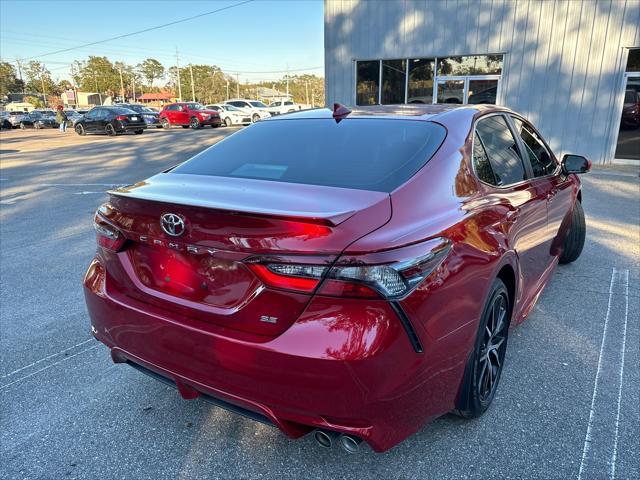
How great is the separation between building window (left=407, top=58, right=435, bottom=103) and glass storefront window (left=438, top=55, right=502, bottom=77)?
0.35 meters

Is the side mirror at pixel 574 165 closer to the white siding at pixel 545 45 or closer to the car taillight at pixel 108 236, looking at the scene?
the car taillight at pixel 108 236

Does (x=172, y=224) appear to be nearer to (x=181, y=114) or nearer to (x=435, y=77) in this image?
(x=435, y=77)

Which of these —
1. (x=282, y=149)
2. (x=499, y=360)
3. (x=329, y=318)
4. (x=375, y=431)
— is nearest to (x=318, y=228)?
(x=329, y=318)

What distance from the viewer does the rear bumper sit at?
1685 mm

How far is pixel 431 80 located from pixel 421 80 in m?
0.32

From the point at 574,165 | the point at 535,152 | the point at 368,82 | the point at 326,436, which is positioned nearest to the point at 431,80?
the point at 368,82

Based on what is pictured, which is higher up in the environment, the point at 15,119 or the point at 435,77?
the point at 435,77

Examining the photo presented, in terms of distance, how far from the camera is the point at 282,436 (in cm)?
241

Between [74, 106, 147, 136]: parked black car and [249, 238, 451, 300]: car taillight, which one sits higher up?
[249, 238, 451, 300]: car taillight

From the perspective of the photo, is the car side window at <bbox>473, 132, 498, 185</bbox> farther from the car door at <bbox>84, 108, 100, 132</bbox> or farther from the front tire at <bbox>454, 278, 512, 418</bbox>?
the car door at <bbox>84, 108, 100, 132</bbox>

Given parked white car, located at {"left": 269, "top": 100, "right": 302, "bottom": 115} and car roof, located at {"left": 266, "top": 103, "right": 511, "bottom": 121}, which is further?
parked white car, located at {"left": 269, "top": 100, "right": 302, "bottom": 115}

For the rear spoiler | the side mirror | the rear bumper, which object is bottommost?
the rear bumper

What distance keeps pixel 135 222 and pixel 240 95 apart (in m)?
117

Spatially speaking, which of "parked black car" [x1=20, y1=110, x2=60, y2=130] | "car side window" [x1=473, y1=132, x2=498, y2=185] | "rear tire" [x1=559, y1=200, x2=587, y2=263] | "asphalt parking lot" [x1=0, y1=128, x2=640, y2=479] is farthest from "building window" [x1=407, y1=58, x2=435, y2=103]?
"parked black car" [x1=20, y1=110, x2=60, y2=130]
